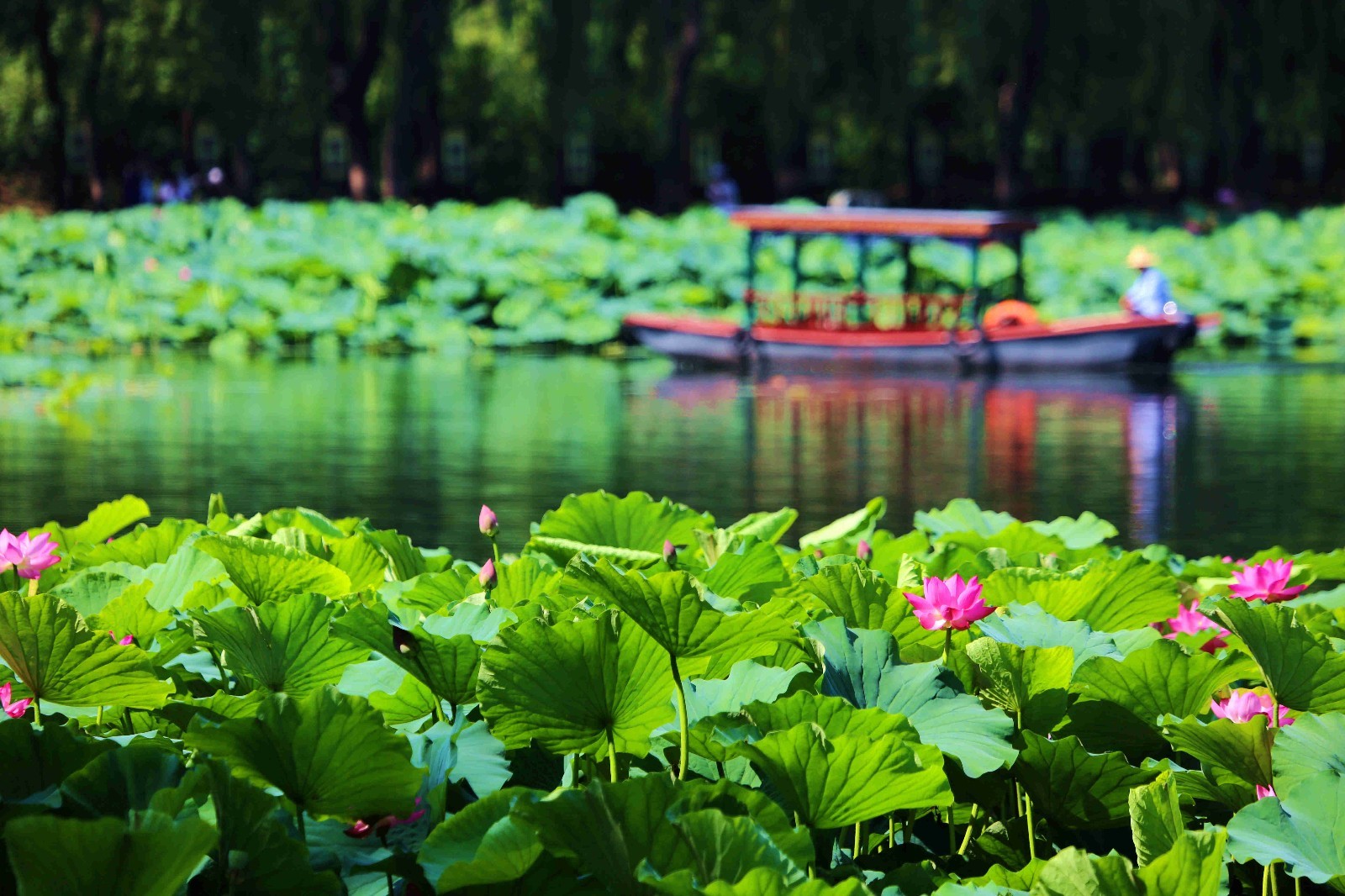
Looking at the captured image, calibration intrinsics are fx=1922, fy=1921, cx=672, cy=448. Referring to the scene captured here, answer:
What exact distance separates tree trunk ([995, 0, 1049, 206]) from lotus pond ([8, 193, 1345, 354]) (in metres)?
4.16

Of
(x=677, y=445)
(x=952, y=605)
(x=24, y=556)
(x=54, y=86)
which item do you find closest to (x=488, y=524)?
(x=24, y=556)

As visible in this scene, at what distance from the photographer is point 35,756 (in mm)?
2074

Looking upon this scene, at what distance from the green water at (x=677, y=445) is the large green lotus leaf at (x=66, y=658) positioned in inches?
202

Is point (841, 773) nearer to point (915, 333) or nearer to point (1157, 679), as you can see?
point (1157, 679)

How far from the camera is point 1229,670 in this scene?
2.45 meters

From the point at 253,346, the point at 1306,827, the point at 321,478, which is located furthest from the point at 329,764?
the point at 253,346

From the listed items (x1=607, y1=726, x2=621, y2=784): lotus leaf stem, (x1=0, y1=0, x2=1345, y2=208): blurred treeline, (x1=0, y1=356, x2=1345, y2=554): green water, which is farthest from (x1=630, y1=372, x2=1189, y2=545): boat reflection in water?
(x1=0, y1=0, x2=1345, y2=208): blurred treeline

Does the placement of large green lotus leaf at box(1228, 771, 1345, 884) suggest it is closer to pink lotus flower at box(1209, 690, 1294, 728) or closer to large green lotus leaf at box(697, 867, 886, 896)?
pink lotus flower at box(1209, 690, 1294, 728)

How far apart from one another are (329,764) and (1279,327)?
2033cm

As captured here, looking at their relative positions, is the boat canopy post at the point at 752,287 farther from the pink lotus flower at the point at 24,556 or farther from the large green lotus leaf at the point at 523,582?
the pink lotus flower at the point at 24,556

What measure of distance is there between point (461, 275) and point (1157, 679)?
18.6m

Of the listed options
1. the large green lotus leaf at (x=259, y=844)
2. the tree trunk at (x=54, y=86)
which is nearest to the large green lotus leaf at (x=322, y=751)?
the large green lotus leaf at (x=259, y=844)

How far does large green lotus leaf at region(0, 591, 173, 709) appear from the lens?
7.54 feet

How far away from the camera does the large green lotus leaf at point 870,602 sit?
2664mm
